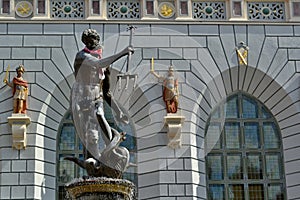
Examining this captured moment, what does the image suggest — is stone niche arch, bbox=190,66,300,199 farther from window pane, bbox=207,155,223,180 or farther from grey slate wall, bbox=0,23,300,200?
window pane, bbox=207,155,223,180

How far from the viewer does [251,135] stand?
65.1 feet

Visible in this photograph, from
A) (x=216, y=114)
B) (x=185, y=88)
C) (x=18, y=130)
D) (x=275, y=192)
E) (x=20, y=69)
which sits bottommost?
(x=275, y=192)

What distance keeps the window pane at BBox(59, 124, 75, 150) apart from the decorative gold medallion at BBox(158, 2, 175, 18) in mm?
3957

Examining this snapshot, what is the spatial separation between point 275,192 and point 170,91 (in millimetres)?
3851

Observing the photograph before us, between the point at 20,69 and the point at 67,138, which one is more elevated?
the point at 20,69

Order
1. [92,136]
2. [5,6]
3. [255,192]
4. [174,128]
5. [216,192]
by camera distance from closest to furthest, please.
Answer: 1. [92,136]
2. [174,128]
3. [216,192]
4. [255,192]
5. [5,6]

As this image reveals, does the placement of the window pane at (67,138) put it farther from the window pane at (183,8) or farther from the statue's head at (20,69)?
the window pane at (183,8)

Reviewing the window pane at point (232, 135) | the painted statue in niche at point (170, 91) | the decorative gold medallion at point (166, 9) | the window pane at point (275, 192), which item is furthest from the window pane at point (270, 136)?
the decorative gold medallion at point (166, 9)

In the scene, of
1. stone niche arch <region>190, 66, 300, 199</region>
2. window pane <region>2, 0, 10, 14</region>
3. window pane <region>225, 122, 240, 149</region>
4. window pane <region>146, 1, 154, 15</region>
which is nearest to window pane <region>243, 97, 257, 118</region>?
stone niche arch <region>190, 66, 300, 199</region>

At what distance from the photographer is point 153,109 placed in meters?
19.2

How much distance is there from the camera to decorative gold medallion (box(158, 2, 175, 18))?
20.0m

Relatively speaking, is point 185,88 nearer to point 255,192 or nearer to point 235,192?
point 235,192

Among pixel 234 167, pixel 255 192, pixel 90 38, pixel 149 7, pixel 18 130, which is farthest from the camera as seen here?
pixel 149 7

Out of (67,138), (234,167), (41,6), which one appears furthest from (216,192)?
(41,6)
